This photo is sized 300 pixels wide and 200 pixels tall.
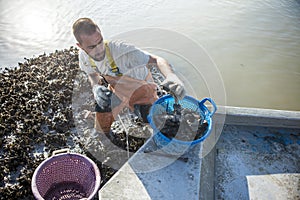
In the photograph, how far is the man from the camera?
281 cm

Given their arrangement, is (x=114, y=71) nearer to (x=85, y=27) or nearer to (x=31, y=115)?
(x=85, y=27)

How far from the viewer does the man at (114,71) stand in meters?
2.81

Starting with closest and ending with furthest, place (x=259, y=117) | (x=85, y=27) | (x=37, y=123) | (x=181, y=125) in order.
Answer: (x=181, y=125), (x=85, y=27), (x=259, y=117), (x=37, y=123)

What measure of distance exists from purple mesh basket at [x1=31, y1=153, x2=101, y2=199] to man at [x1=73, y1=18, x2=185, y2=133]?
73 cm

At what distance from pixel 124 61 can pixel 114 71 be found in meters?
0.17

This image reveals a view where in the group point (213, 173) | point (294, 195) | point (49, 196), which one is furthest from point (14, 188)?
point (294, 195)

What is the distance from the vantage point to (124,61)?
3104mm

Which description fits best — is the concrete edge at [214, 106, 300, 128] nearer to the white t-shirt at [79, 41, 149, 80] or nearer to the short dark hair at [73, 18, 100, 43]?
the white t-shirt at [79, 41, 149, 80]

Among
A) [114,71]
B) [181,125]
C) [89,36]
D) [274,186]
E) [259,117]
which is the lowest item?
[274,186]

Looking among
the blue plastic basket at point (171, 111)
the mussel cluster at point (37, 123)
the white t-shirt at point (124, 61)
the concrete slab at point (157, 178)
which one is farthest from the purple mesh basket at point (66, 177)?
the white t-shirt at point (124, 61)

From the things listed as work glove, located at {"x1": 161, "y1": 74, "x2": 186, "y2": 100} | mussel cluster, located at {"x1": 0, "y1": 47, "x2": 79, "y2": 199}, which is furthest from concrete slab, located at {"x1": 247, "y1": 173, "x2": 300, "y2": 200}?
mussel cluster, located at {"x1": 0, "y1": 47, "x2": 79, "y2": 199}

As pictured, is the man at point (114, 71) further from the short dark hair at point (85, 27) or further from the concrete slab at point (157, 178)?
the concrete slab at point (157, 178)

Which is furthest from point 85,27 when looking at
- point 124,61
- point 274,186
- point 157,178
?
point 274,186

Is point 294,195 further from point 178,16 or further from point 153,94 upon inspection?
point 178,16
